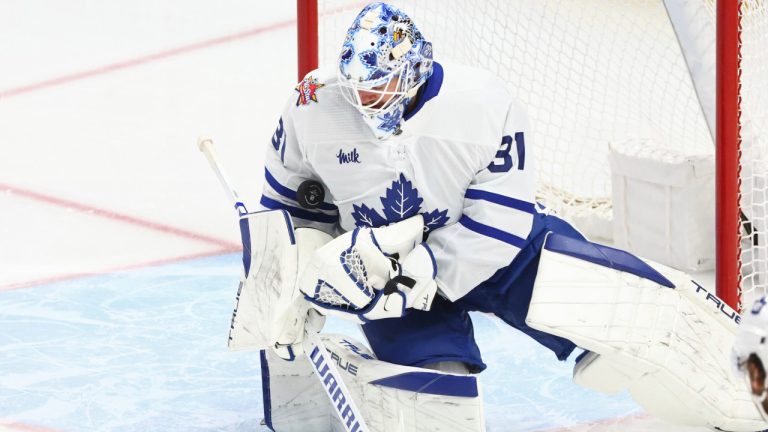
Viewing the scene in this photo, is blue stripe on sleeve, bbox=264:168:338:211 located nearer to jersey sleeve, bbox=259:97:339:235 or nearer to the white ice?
jersey sleeve, bbox=259:97:339:235

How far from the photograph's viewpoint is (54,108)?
5285 millimetres

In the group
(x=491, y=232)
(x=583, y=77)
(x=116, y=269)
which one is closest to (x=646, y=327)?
(x=491, y=232)

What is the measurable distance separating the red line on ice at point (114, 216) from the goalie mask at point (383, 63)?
6.60 feet

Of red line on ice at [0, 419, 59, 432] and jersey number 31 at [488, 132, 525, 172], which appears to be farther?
red line on ice at [0, 419, 59, 432]

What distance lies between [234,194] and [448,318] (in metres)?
0.51

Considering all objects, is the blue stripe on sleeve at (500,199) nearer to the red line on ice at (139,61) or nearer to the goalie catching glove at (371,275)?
the goalie catching glove at (371,275)

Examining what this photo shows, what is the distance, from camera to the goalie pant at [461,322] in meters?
2.79

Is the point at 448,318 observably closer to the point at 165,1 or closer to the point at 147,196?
the point at 147,196

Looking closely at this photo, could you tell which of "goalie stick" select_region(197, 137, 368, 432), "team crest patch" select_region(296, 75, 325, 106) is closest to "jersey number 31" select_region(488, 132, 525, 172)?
"team crest patch" select_region(296, 75, 325, 106)

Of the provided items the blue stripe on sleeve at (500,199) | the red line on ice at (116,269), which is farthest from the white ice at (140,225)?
the blue stripe on sleeve at (500,199)

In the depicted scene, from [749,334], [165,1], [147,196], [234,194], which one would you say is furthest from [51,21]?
[749,334]

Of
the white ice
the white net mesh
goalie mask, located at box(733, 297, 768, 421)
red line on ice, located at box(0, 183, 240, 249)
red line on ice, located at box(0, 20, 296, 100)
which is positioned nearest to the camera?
goalie mask, located at box(733, 297, 768, 421)

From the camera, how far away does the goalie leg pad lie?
2.73 meters

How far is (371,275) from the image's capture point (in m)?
2.70
